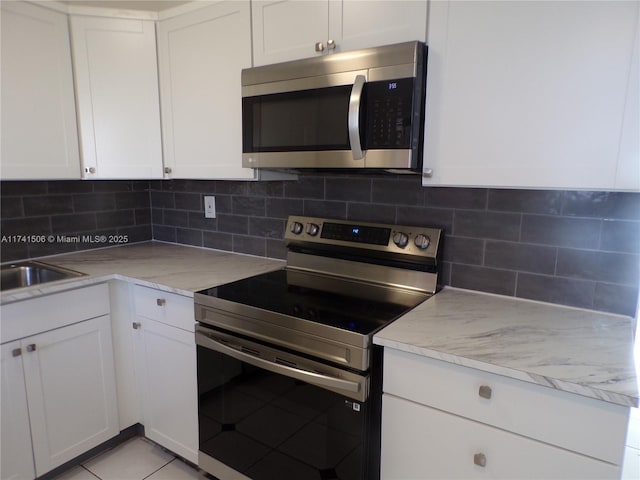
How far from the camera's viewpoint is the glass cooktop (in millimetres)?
1395

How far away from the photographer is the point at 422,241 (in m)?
1.69

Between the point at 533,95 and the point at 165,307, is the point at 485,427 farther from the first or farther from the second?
Answer: the point at 165,307

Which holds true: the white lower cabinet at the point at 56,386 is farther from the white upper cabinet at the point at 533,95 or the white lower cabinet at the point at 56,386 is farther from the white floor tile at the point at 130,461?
the white upper cabinet at the point at 533,95

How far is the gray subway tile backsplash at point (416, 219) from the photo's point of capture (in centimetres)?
143

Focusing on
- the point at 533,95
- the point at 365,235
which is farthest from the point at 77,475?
the point at 533,95

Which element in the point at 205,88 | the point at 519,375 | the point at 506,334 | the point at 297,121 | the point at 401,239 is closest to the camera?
the point at 519,375

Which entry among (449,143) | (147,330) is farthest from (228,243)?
(449,143)

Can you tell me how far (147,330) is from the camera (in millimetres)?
1936

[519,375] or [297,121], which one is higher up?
[297,121]

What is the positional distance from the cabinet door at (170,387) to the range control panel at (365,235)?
2.24 feet

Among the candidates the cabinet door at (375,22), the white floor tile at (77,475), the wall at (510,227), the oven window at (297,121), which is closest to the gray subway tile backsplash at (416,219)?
the wall at (510,227)

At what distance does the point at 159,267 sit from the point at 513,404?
1.63 m

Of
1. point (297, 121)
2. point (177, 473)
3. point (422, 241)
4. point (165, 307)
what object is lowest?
point (177, 473)

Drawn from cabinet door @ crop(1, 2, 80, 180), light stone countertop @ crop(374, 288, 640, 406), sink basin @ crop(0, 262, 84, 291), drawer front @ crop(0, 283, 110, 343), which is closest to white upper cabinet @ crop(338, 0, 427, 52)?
light stone countertop @ crop(374, 288, 640, 406)
